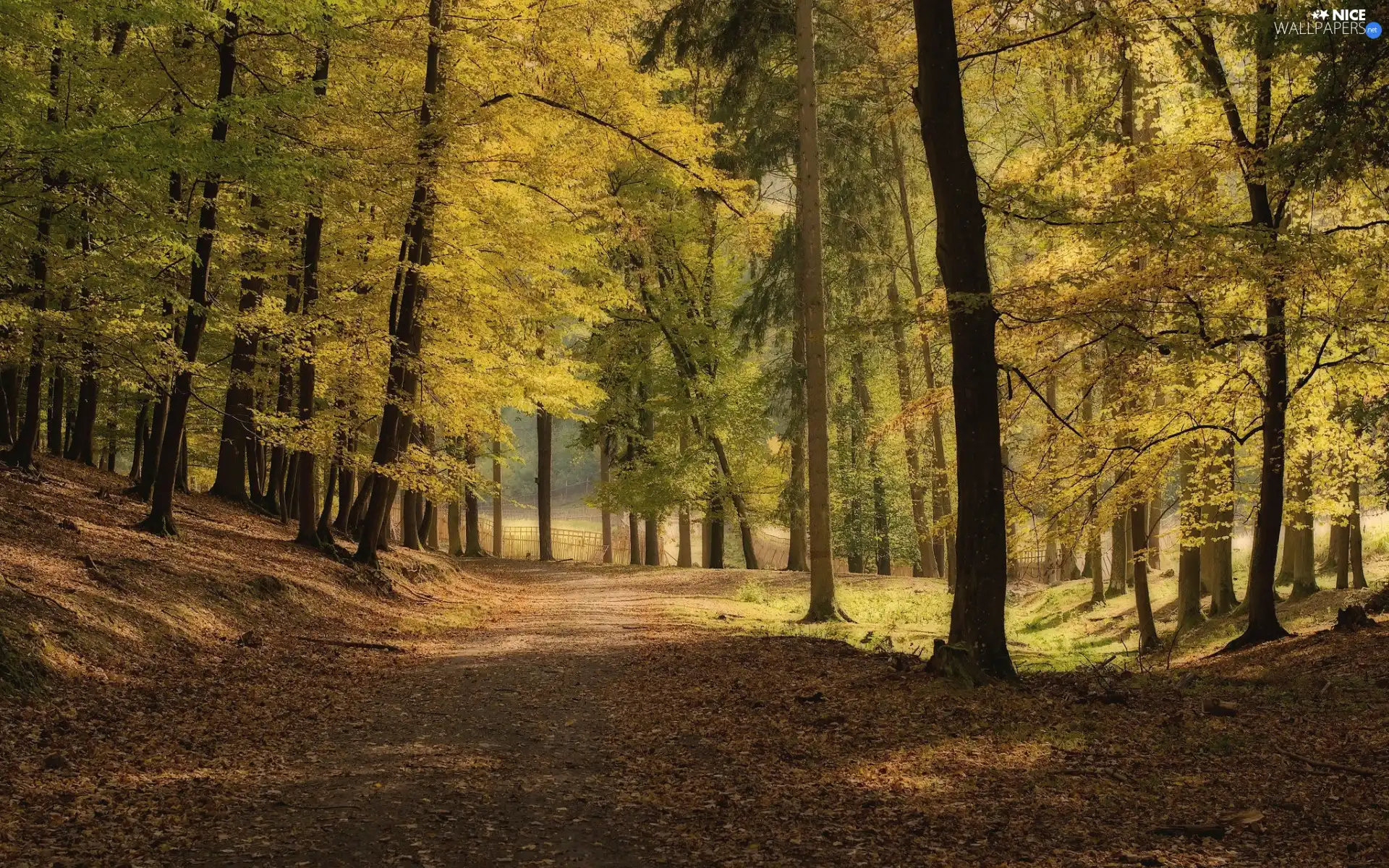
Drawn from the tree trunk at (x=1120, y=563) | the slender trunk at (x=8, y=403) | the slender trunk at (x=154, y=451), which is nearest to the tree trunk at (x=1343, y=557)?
the tree trunk at (x=1120, y=563)

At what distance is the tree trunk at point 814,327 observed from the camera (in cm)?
1502

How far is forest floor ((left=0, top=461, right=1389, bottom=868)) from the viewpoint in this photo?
486 centimetres

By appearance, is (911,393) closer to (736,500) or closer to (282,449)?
(736,500)

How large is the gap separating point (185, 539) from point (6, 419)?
590 centimetres

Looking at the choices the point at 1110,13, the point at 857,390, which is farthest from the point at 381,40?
the point at 857,390

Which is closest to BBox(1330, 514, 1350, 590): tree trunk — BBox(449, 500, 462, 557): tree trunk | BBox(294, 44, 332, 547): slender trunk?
BBox(294, 44, 332, 547): slender trunk

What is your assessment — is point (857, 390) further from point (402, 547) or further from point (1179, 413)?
point (1179, 413)

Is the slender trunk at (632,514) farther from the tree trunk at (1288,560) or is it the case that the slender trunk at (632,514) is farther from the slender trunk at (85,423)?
the tree trunk at (1288,560)

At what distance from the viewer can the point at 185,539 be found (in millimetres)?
13383

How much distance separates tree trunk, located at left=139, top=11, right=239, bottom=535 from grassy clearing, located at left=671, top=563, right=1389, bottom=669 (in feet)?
25.6

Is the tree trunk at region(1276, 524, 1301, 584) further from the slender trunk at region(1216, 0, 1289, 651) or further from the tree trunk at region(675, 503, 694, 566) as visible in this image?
the tree trunk at region(675, 503, 694, 566)

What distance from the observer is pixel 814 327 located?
1509cm

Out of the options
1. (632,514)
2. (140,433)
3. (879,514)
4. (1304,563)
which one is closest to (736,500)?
(632,514)
